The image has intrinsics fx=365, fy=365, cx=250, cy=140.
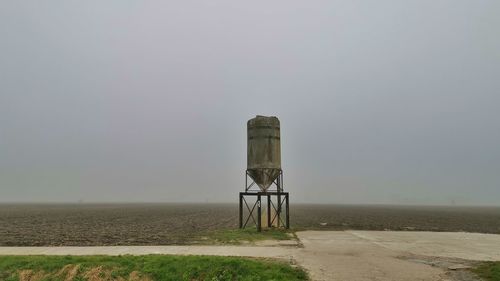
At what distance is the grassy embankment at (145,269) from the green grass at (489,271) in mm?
6764

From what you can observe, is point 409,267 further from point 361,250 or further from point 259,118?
point 259,118

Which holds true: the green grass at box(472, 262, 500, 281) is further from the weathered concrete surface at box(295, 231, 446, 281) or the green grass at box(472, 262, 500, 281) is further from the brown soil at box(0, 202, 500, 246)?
the brown soil at box(0, 202, 500, 246)

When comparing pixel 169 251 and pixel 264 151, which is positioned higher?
pixel 264 151

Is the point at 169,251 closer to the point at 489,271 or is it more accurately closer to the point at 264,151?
the point at 264,151

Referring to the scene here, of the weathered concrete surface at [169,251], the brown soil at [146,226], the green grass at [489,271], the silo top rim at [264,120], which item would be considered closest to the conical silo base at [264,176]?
the silo top rim at [264,120]

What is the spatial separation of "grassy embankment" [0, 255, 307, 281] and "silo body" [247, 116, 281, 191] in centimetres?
1271

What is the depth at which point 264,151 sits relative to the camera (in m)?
27.6

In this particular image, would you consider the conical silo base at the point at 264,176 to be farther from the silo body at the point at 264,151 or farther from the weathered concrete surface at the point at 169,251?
the weathered concrete surface at the point at 169,251

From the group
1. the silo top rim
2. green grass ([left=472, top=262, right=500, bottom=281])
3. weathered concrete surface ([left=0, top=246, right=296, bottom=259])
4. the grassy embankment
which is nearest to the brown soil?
weathered concrete surface ([left=0, top=246, right=296, bottom=259])

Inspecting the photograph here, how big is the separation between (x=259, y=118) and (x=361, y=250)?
514 inches

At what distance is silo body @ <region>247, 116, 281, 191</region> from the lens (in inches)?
1083

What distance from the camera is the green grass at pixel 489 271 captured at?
13288mm

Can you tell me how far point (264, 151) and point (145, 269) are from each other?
14.8m

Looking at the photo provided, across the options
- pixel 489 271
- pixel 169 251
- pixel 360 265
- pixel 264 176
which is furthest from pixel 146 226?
pixel 489 271
